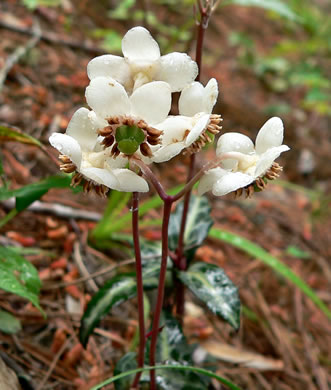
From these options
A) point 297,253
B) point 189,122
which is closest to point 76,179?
point 189,122

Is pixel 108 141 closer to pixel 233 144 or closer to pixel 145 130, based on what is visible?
pixel 145 130

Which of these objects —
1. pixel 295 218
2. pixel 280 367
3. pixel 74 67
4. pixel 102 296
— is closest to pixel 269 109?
pixel 295 218

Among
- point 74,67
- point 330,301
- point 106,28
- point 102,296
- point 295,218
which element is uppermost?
point 106,28

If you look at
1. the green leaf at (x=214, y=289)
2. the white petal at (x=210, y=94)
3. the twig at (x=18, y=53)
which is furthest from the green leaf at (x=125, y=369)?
the twig at (x=18, y=53)

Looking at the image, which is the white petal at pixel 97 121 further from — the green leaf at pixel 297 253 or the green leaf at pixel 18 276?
the green leaf at pixel 297 253

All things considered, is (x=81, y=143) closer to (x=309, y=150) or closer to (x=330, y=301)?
(x=330, y=301)

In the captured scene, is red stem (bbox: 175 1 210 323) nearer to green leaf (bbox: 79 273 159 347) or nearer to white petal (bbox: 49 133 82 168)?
green leaf (bbox: 79 273 159 347)
